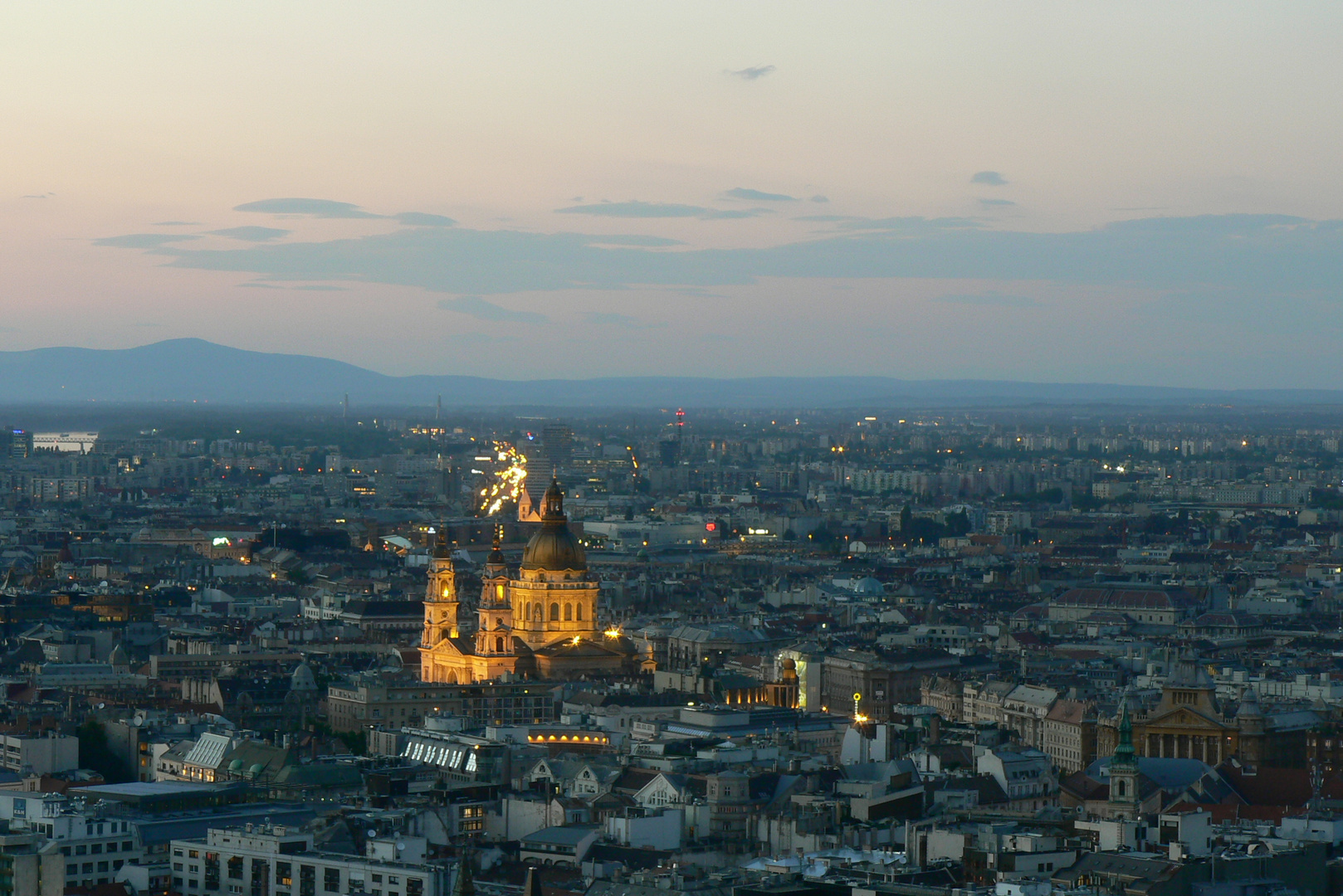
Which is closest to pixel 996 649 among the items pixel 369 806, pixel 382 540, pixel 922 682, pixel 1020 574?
pixel 922 682

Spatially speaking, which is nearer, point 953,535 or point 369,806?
point 369,806

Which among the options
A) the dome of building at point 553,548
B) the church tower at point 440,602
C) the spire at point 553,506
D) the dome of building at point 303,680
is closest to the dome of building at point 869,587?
the spire at point 553,506

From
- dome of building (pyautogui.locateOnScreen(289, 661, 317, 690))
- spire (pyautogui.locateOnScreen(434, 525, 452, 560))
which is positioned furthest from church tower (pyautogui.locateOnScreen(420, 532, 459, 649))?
dome of building (pyautogui.locateOnScreen(289, 661, 317, 690))

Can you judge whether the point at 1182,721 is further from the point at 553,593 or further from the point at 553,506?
the point at 553,506

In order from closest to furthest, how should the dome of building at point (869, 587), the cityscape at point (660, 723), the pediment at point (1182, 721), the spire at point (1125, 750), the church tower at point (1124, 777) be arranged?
1. the cityscape at point (660, 723)
2. the church tower at point (1124, 777)
3. the spire at point (1125, 750)
4. the pediment at point (1182, 721)
5. the dome of building at point (869, 587)

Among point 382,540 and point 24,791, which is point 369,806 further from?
point 382,540

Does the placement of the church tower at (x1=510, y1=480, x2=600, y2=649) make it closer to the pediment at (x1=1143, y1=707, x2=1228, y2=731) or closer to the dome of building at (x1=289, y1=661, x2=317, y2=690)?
the dome of building at (x1=289, y1=661, x2=317, y2=690)

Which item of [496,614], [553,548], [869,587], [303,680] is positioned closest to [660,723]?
[303,680]

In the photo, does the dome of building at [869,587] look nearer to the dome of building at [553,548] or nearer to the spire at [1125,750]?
the dome of building at [553,548]
